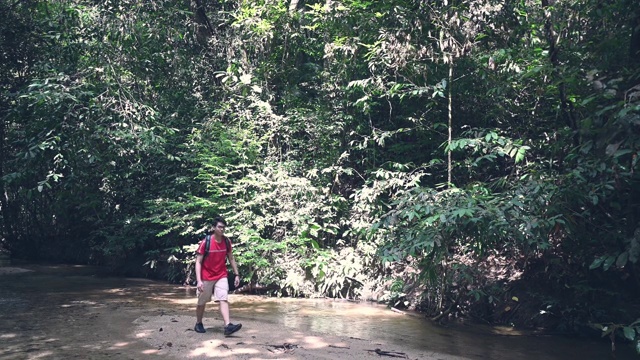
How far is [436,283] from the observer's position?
944 cm

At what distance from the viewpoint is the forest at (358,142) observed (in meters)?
7.98

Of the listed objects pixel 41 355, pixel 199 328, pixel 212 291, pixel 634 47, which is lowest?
pixel 41 355

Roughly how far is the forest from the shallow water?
54 centimetres

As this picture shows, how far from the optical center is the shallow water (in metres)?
7.83

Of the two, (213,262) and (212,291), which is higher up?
(213,262)

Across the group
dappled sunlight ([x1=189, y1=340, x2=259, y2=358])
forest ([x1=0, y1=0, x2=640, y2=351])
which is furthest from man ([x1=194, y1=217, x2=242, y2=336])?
forest ([x1=0, y1=0, x2=640, y2=351])

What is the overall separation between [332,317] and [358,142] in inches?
185

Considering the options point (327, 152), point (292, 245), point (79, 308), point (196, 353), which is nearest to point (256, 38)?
point (327, 152)

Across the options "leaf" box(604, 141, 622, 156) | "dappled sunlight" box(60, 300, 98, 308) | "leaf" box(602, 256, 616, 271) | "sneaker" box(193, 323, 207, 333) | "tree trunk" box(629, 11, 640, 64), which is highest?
"tree trunk" box(629, 11, 640, 64)

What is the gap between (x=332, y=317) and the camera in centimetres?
953

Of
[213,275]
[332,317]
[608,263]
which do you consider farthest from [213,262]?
[608,263]

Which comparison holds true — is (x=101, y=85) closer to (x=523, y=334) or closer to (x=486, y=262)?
(x=486, y=262)

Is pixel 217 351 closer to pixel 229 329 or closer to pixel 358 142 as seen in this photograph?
pixel 229 329

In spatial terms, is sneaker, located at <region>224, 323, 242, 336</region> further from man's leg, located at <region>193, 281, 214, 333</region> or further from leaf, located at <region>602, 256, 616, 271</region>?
leaf, located at <region>602, 256, 616, 271</region>
